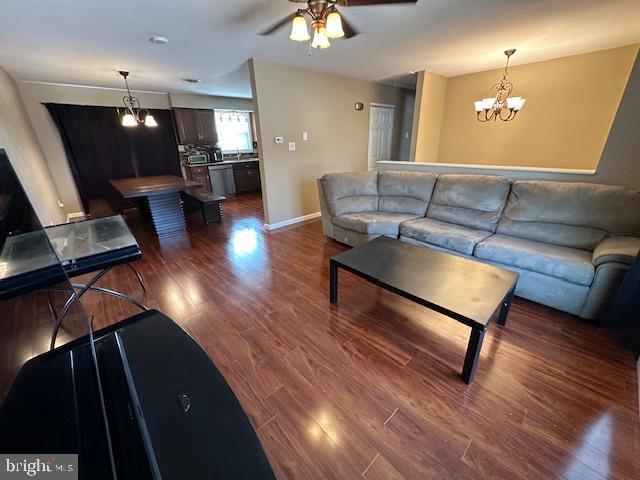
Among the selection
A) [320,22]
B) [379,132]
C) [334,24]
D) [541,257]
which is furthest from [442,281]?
[379,132]

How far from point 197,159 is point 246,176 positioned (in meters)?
1.12

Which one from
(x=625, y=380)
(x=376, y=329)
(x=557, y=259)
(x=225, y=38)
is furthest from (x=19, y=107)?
(x=625, y=380)

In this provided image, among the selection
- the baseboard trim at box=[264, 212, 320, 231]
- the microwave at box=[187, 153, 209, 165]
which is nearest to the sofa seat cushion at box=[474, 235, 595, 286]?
the baseboard trim at box=[264, 212, 320, 231]

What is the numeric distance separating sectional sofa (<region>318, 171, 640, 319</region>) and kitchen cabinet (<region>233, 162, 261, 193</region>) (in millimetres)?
3653

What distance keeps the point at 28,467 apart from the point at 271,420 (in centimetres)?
94

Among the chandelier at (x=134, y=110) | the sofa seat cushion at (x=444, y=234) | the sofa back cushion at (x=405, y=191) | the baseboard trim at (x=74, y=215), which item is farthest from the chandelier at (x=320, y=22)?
the baseboard trim at (x=74, y=215)

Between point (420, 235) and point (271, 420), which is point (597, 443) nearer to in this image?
point (271, 420)

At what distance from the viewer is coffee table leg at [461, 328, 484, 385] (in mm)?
1288

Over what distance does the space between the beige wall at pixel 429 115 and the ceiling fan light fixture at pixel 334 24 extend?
128 inches

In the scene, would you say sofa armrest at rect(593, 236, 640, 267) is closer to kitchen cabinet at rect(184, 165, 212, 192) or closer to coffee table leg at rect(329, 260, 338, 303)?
coffee table leg at rect(329, 260, 338, 303)

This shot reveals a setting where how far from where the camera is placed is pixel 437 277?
168 cm

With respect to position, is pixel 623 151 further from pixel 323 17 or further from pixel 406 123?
pixel 406 123

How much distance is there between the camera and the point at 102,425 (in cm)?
63

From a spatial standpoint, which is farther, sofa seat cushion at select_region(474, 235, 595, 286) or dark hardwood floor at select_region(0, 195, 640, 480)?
sofa seat cushion at select_region(474, 235, 595, 286)
